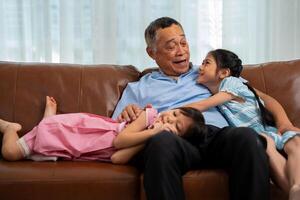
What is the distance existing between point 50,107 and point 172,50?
2.06 feet

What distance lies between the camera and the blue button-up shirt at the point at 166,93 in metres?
1.96

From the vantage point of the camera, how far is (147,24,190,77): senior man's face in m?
2.07

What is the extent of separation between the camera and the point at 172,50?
208 cm

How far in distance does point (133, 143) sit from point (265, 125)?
62cm

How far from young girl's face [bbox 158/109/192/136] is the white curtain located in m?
0.98

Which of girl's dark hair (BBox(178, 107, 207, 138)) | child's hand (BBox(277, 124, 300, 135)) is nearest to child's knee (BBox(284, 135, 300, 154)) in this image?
child's hand (BBox(277, 124, 300, 135))

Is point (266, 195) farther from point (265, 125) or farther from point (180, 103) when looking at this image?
point (180, 103)

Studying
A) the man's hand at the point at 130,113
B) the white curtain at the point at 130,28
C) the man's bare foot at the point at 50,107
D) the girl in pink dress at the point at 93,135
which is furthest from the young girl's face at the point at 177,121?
the white curtain at the point at 130,28

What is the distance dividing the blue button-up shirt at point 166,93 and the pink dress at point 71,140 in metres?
0.22

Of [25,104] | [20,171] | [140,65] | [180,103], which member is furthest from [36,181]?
[140,65]

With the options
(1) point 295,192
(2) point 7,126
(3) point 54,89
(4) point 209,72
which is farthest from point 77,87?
(1) point 295,192

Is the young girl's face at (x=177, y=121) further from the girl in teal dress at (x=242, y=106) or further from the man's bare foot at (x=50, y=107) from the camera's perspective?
the man's bare foot at (x=50, y=107)

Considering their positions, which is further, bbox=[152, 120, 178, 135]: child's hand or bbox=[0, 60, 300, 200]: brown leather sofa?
bbox=[0, 60, 300, 200]: brown leather sofa

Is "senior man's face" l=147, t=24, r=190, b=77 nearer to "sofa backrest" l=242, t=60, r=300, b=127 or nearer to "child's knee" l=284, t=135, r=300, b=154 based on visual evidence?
"sofa backrest" l=242, t=60, r=300, b=127
